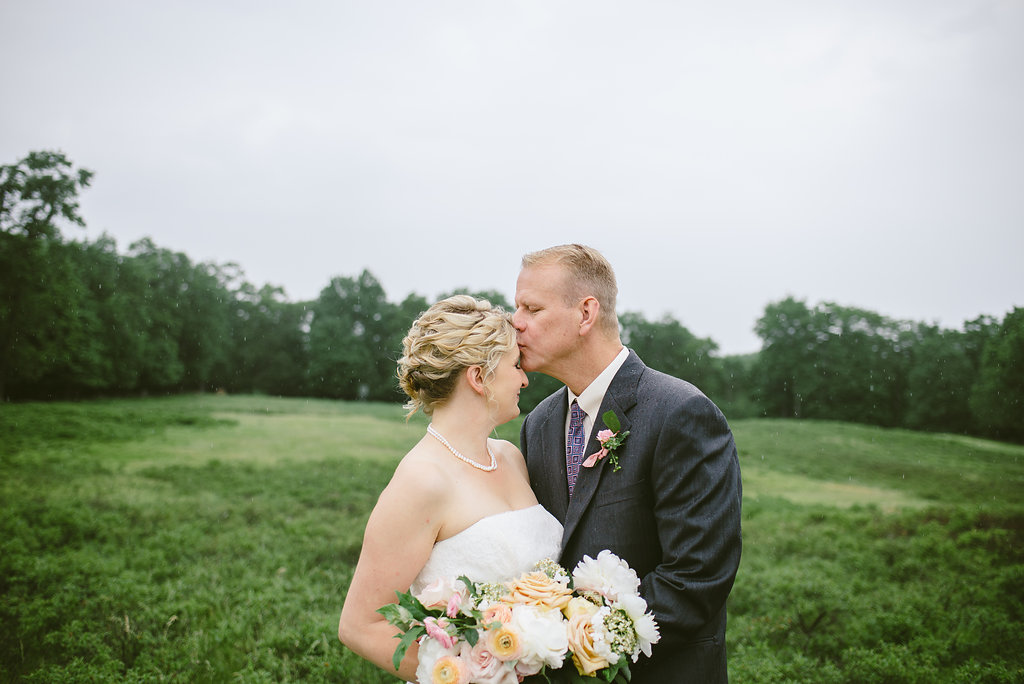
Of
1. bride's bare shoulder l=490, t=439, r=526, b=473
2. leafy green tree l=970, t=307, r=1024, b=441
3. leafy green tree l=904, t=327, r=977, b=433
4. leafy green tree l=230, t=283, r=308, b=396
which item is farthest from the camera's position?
leafy green tree l=230, t=283, r=308, b=396

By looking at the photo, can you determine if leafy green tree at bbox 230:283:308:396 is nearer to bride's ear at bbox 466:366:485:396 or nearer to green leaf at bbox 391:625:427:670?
bride's ear at bbox 466:366:485:396

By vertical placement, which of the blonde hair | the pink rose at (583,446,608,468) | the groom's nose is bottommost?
the pink rose at (583,446,608,468)

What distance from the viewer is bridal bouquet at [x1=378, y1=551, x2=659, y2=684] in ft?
6.48

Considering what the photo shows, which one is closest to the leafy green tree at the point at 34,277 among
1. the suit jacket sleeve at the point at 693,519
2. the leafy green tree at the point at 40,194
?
the leafy green tree at the point at 40,194

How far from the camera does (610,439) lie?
2.72 metres

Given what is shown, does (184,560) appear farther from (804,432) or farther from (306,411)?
(804,432)

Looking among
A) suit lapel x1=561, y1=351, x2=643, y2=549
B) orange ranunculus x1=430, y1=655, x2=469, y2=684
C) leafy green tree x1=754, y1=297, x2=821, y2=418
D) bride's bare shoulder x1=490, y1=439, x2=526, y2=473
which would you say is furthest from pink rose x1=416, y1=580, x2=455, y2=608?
leafy green tree x1=754, y1=297, x2=821, y2=418

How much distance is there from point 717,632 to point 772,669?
356cm

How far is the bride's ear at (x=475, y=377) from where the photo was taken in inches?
116

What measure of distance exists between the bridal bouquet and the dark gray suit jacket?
269 mm

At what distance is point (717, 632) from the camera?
2.63 meters

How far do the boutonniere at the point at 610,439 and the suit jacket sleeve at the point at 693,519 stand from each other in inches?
6.9

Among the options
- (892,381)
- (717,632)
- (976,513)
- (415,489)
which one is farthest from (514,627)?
(892,381)

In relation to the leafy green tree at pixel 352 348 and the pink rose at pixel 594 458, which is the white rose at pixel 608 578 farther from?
the leafy green tree at pixel 352 348
